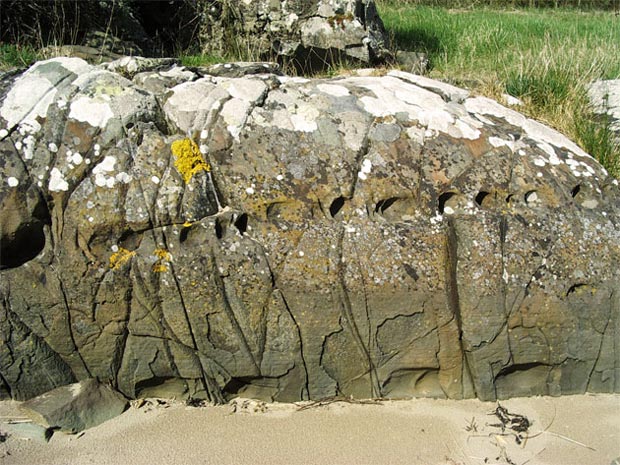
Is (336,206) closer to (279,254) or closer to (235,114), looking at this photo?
(279,254)

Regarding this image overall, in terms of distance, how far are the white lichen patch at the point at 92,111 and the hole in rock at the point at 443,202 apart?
166cm

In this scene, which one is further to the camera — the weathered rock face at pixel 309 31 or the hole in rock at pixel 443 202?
the weathered rock face at pixel 309 31

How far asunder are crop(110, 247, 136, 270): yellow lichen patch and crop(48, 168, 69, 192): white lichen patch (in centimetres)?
38

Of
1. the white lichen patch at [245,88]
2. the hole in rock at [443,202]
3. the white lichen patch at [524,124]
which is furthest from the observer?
the white lichen patch at [524,124]

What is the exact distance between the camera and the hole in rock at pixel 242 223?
318cm

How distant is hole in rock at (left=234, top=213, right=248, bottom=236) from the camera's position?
3178 mm

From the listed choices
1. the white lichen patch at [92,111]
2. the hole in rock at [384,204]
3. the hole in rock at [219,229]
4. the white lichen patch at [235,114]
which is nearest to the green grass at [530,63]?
the hole in rock at [384,204]

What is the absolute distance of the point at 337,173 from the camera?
3244 millimetres

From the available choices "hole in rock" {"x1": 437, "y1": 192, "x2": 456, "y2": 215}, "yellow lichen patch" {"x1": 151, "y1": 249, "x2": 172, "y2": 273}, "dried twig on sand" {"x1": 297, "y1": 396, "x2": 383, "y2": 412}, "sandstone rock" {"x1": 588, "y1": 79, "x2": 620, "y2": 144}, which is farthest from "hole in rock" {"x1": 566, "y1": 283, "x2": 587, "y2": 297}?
"yellow lichen patch" {"x1": 151, "y1": 249, "x2": 172, "y2": 273}

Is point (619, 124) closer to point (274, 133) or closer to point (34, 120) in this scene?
point (274, 133)

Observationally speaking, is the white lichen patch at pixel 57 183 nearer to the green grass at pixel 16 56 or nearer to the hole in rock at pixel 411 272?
the hole in rock at pixel 411 272

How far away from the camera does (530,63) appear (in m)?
5.24

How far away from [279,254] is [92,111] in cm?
114

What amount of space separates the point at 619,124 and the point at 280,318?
9.45ft
